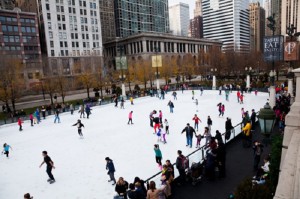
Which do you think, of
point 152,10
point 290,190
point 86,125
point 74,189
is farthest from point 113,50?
point 290,190

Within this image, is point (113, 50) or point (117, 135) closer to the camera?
point (117, 135)

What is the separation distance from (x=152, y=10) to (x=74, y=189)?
12952 centimetres

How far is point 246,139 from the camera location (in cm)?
1294

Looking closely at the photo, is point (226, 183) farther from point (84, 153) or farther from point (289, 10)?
point (289, 10)

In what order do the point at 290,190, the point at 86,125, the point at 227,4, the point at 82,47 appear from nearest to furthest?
the point at 290,190 < the point at 86,125 < the point at 82,47 < the point at 227,4

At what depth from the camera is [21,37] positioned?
62.8m

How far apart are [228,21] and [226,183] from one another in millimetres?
186253

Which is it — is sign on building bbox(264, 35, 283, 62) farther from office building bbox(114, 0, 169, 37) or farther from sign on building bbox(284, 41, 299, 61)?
office building bbox(114, 0, 169, 37)

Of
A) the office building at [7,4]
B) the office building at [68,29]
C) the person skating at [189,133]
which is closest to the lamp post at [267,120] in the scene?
the person skating at [189,133]

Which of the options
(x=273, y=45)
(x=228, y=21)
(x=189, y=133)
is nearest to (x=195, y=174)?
(x=189, y=133)

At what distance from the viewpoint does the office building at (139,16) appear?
115 metres

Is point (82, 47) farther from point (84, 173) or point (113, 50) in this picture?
point (84, 173)

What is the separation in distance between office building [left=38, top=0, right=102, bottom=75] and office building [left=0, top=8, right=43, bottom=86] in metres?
6.90

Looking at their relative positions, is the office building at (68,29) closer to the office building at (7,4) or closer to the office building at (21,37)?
the office building at (21,37)
